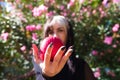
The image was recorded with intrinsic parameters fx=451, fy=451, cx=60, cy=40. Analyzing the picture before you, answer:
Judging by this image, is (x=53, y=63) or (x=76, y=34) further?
(x=76, y=34)

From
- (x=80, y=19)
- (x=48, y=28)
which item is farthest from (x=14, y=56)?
(x=48, y=28)

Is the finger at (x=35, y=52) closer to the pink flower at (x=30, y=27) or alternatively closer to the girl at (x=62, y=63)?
the girl at (x=62, y=63)

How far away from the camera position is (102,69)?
5051mm

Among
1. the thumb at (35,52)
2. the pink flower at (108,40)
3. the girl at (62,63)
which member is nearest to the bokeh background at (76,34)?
the pink flower at (108,40)

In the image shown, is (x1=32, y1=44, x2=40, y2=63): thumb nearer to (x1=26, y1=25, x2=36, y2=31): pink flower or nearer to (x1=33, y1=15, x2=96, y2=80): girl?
(x1=33, y1=15, x2=96, y2=80): girl

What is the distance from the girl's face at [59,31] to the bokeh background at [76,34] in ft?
7.57

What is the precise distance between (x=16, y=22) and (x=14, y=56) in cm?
39

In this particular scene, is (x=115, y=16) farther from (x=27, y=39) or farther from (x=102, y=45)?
(x=27, y=39)

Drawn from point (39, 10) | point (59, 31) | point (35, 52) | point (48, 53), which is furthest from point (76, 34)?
point (48, 53)

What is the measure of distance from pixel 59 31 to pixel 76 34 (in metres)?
2.53

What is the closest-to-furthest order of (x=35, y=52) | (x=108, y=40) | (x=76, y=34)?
(x=35, y=52) → (x=108, y=40) → (x=76, y=34)

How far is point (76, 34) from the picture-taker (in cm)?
510

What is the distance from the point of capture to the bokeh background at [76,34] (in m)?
5.02

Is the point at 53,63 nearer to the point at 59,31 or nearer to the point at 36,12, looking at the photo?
the point at 59,31
